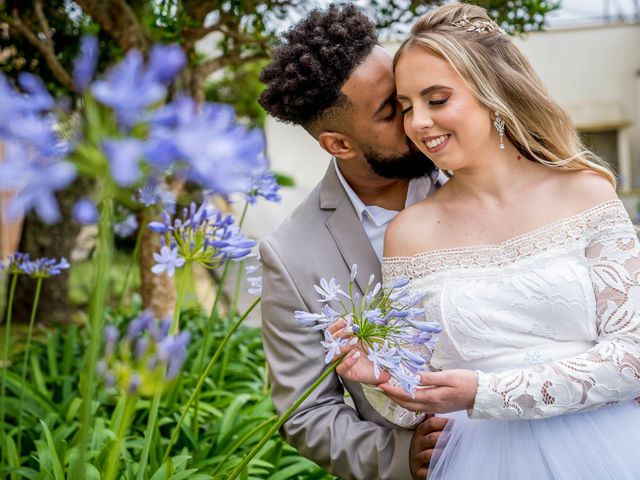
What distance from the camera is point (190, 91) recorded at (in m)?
5.87

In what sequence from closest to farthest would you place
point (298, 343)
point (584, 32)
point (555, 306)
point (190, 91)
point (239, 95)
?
point (555, 306)
point (298, 343)
point (190, 91)
point (239, 95)
point (584, 32)

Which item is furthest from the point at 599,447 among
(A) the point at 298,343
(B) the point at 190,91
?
(B) the point at 190,91

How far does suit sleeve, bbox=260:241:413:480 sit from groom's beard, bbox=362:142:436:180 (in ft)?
1.48

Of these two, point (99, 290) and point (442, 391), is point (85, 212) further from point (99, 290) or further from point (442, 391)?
point (442, 391)

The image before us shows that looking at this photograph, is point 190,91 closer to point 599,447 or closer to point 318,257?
point 318,257

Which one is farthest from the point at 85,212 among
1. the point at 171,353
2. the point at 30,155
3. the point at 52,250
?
the point at 52,250

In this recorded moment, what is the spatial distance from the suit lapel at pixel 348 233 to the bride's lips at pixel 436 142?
526 millimetres

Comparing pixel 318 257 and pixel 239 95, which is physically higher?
pixel 318 257

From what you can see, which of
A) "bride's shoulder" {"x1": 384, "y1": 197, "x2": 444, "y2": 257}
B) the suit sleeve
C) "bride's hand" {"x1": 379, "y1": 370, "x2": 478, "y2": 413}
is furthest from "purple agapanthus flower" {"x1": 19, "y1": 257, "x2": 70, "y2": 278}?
"bride's hand" {"x1": 379, "y1": 370, "x2": 478, "y2": 413}

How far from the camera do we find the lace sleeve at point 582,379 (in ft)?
6.22

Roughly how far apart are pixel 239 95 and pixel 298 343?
12.5 meters

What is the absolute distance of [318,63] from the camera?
271cm

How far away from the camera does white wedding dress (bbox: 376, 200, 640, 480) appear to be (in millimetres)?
1908

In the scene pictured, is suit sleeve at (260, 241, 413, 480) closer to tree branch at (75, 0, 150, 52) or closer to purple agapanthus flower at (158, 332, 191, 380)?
purple agapanthus flower at (158, 332, 191, 380)
